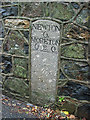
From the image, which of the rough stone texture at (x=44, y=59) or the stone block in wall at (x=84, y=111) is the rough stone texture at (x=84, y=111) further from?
the rough stone texture at (x=44, y=59)

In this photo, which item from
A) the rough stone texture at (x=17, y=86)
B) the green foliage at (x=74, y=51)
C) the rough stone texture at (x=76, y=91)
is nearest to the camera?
the green foliage at (x=74, y=51)

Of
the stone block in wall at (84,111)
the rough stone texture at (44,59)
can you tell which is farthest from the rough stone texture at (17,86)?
the stone block in wall at (84,111)

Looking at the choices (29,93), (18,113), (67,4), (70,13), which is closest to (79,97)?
(29,93)

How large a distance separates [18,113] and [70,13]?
6.27 feet

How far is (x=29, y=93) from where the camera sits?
257 centimetres

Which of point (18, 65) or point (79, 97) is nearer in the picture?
point (79, 97)

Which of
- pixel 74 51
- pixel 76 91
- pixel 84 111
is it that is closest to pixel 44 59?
pixel 74 51

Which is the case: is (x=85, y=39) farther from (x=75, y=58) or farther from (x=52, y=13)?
(x=52, y=13)

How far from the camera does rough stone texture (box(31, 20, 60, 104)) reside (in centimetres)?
215

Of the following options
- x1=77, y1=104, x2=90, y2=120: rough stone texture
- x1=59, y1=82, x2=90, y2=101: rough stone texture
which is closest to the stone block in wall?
x1=77, y1=104, x2=90, y2=120: rough stone texture

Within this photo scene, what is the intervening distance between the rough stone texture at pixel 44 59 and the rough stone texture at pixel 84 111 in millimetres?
489

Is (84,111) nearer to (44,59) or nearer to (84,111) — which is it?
(84,111)

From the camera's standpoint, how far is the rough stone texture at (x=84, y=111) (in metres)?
2.19

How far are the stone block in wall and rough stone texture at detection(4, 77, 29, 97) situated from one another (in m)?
1.02
